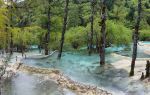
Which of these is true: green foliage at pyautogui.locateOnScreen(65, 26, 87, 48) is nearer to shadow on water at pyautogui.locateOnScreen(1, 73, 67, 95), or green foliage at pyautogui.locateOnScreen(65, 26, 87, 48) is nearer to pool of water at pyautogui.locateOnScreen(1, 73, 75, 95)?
pool of water at pyautogui.locateOnScreen(1, 73, 75, 95)

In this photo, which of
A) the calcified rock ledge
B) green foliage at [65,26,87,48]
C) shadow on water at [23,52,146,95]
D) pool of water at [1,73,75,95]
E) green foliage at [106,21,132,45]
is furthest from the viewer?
green foliage at [65,26,87,48]

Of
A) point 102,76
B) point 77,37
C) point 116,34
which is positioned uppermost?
point 116,34

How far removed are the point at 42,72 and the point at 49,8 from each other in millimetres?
19032

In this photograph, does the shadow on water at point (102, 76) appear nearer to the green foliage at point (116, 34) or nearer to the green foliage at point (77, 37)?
the green foliage at point (116, 34)

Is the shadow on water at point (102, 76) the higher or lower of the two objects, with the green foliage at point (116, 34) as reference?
lower

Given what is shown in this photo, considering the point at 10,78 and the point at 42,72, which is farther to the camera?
the point at 42,72

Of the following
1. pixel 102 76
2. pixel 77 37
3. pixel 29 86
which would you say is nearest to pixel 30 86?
pixel 29 86

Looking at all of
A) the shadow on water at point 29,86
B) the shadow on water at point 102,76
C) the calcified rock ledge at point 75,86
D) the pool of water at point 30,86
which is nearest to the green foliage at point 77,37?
the shadow on water at point 102,76

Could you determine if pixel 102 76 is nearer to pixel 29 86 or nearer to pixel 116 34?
pixel 29 86

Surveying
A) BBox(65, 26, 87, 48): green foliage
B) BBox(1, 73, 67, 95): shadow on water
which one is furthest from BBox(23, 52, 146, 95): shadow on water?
BBox(65, 26, 87, 48): green foliage

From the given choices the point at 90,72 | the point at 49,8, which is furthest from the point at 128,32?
the point at 90,72

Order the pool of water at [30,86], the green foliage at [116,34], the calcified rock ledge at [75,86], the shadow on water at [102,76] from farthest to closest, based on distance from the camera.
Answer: the green foliage at [116,34], the shadow on water at [102,76], the calcified rock ledge at [75,86], the pool of water at [30,86]

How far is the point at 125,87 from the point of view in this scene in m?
22.5

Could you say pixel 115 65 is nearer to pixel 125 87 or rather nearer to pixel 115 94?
pixel 125 87
